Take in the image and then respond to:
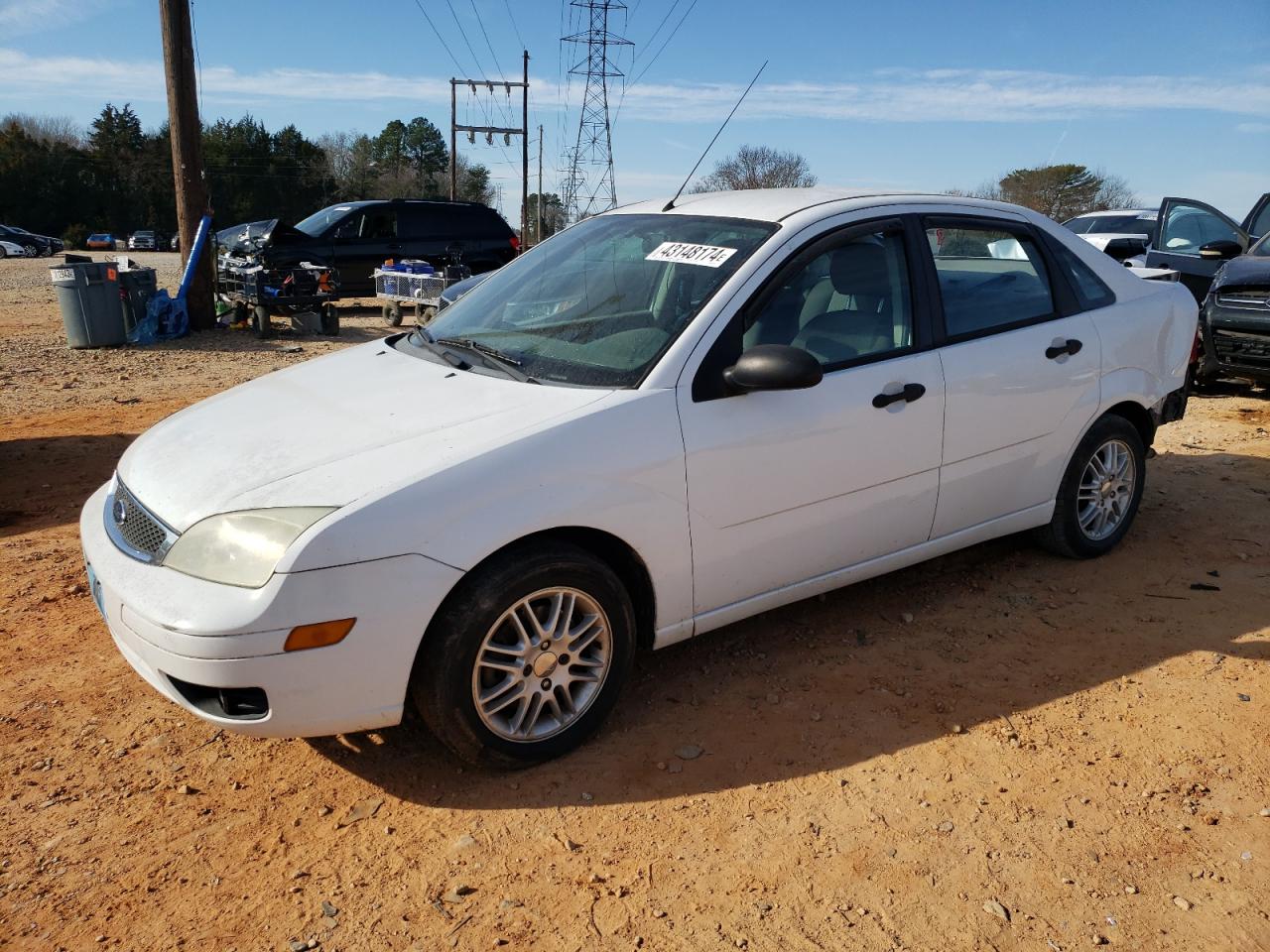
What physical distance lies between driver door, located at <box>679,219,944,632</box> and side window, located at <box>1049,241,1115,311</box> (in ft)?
3.36

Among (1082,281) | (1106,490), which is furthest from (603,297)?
(1106,490)

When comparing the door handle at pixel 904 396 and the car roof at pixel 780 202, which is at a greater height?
the car roof at pixel 780 202

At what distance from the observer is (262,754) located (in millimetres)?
3178

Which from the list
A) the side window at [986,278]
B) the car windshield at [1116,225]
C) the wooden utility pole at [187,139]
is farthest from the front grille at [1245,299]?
the wooden utility pole at [187,139]

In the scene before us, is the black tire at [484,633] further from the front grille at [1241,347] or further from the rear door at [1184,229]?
the rear door at [1184,229]

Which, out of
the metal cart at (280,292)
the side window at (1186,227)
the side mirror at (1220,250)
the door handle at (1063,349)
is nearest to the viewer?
the door handle at (1063,349)

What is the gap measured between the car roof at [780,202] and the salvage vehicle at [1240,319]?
5.47 m

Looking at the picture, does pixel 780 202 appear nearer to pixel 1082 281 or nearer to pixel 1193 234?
pixel 1082 281

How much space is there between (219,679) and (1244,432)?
25.9 ft

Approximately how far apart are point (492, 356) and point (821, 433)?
4.04 ft

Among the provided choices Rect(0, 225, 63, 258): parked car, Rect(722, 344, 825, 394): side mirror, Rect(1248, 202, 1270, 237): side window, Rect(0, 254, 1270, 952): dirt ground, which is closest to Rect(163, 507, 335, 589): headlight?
Rect(0, 254, 1270, 952): dirt ground

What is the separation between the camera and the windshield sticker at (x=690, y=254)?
139 inches

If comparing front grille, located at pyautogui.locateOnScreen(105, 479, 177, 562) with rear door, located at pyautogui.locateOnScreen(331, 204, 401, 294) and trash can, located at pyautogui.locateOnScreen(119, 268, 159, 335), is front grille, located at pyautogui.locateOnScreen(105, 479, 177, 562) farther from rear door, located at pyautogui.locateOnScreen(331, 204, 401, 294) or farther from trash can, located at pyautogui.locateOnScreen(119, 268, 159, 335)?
rear door, located at pyautogui.locateOnScreen(331, 204, 401, 294)

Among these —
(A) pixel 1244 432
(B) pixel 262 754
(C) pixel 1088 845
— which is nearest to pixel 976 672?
(C) pixel 1088 845
